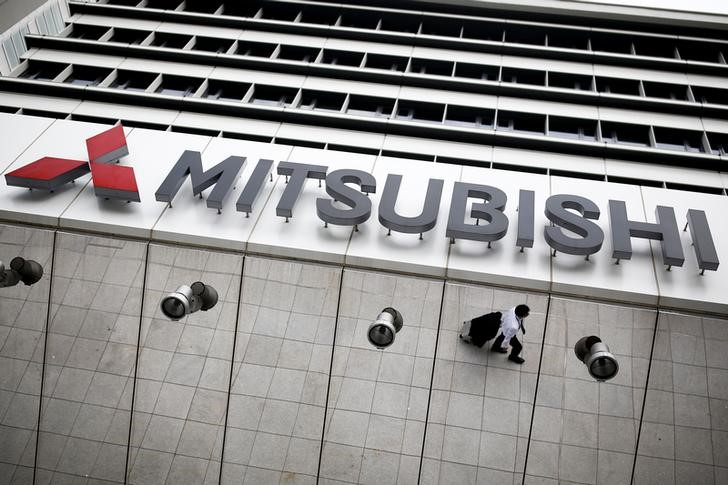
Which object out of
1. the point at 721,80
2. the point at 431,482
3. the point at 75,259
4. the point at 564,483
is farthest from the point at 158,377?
the point at 721,80

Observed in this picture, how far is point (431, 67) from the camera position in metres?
27.2

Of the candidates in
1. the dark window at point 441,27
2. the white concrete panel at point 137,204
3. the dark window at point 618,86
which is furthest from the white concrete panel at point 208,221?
the dark window at point 618,86

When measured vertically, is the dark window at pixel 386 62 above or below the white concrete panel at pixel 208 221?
above

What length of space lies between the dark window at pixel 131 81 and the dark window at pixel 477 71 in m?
12.4

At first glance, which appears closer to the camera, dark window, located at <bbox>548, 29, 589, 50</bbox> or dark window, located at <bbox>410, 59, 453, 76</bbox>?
dark window, located at <bbox>410, 59, 453, 76</bbox>

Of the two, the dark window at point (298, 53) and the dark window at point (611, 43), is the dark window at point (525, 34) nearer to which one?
the dark window at point (611, 43)

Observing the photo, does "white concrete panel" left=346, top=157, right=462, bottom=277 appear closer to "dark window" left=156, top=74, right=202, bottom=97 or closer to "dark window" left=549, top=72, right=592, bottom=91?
"dark window" left=549, top=72, right=592, bottom=91

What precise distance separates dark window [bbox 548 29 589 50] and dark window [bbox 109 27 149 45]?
17.2m

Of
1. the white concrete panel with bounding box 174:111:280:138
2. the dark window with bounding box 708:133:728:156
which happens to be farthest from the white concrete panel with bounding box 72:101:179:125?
the dark window with bounding box 708:133:728:156

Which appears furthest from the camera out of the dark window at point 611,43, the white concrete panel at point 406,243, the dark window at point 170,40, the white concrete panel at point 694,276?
the dark window at point 170,40

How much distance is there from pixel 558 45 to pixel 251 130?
13.3 metres

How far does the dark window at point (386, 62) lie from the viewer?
89.1 feet

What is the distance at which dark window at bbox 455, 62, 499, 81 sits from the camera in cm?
2659

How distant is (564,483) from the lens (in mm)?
15711
